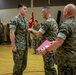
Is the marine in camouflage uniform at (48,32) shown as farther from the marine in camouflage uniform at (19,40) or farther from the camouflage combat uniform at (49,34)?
the marine in camouflage uniform at (19,40)

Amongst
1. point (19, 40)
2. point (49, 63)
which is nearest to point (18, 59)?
point (19, 40)

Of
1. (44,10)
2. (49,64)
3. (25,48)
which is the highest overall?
(44,10)

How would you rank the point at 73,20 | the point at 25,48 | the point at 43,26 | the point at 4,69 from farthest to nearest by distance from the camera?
the point at 4,69 < the point at 25,48 < the point at 43,26 < the point at 73,20

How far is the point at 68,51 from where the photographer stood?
3.24 metres

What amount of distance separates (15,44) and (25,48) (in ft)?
0.86

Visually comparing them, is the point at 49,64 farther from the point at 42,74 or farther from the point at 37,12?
the point at 37,12

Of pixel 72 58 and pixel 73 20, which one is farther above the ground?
pixel 73 20

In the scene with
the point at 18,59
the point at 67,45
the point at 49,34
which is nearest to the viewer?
the point at 67,45

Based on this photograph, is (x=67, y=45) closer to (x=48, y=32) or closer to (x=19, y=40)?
(x=48, y=32)

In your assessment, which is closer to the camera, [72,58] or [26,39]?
[72,58]

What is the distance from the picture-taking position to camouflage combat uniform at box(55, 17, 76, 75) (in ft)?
10.2

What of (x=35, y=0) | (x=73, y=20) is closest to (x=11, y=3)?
(x=35, y=0)

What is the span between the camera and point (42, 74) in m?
5.69

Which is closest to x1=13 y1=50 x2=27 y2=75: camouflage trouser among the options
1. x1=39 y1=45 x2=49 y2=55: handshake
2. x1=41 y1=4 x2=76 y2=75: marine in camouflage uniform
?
x1=39 y1=45 x2=49 y2=55: handshake
